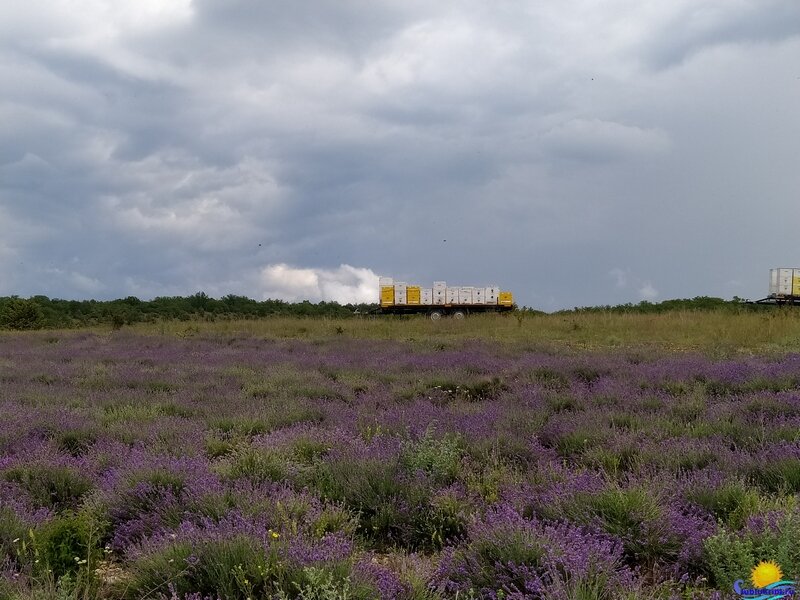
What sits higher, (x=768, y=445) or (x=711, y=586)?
(x=768, y=445)

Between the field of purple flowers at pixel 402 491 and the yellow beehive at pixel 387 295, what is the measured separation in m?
27.0

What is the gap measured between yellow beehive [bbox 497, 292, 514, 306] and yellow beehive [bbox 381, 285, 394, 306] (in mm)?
6973

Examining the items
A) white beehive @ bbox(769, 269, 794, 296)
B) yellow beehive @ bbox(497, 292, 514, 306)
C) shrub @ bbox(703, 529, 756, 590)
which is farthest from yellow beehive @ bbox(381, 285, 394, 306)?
shrub @ bbox(703, 529, 756, 590)

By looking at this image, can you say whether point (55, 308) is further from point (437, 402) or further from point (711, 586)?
point (711, 586)

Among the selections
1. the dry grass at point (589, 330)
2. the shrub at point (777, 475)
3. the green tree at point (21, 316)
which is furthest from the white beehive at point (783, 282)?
the green tree at point (21, 316)

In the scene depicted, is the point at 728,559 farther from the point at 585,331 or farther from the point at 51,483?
the point at 585,331

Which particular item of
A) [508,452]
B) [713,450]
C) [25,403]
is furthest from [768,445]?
[25,403]

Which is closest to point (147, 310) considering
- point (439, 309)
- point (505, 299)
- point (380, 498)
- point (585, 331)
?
point (439, 309)

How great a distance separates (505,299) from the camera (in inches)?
1478

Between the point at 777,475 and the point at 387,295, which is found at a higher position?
the point at 387,295

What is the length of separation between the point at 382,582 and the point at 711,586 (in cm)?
169

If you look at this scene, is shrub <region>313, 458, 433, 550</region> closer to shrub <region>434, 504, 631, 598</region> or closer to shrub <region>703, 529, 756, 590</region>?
shrub <region>434, 504, 631, 598</region>

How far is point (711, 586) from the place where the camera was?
9.66 feet

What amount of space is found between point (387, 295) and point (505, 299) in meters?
7.86
